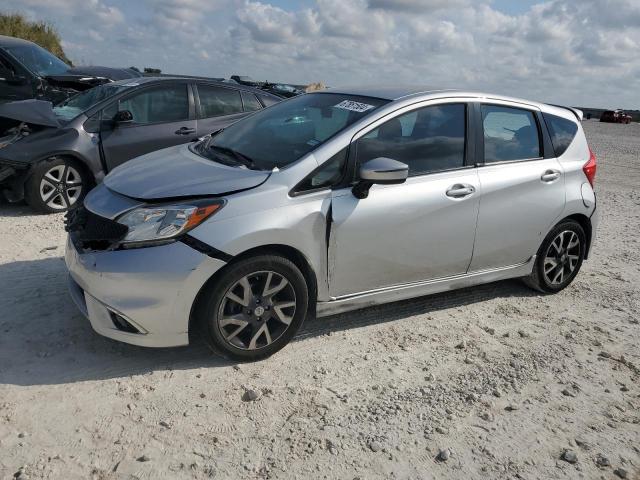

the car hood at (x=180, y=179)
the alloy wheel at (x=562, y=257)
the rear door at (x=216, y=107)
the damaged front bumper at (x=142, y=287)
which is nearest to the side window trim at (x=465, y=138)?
the car hood at (x=180, y=179)

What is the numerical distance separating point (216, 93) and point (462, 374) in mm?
5287

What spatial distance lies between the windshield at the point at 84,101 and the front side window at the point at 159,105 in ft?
0.87

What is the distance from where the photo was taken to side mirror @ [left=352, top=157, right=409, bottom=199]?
371 cm

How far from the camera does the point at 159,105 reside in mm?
7285

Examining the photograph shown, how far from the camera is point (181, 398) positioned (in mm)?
3326

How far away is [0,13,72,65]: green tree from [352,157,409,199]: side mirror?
75.7 ft

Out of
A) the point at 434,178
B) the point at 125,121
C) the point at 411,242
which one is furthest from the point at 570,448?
the point at 125,121

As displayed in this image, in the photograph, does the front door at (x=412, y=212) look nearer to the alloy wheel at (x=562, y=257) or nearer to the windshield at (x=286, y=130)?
the windshield at (x=286, y=130)

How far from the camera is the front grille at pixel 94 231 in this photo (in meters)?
3.46

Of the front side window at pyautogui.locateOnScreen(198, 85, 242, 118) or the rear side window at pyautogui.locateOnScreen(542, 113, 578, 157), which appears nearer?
the rear side window at pyautogui.locateOnScreen(542, 113, 578, 157)

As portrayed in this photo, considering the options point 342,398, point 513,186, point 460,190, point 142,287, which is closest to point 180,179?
point 142,287

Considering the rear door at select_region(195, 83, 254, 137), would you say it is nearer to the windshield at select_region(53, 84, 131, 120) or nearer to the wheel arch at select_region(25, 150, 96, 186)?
the windshield at select_region(53, 84, 131, 120)

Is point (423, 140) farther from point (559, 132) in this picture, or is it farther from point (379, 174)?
point (559, 132)

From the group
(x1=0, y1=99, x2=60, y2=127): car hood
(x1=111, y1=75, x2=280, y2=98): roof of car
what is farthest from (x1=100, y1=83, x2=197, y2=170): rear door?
(x1=0, y1=99, x2=60, y2=127): car hood
